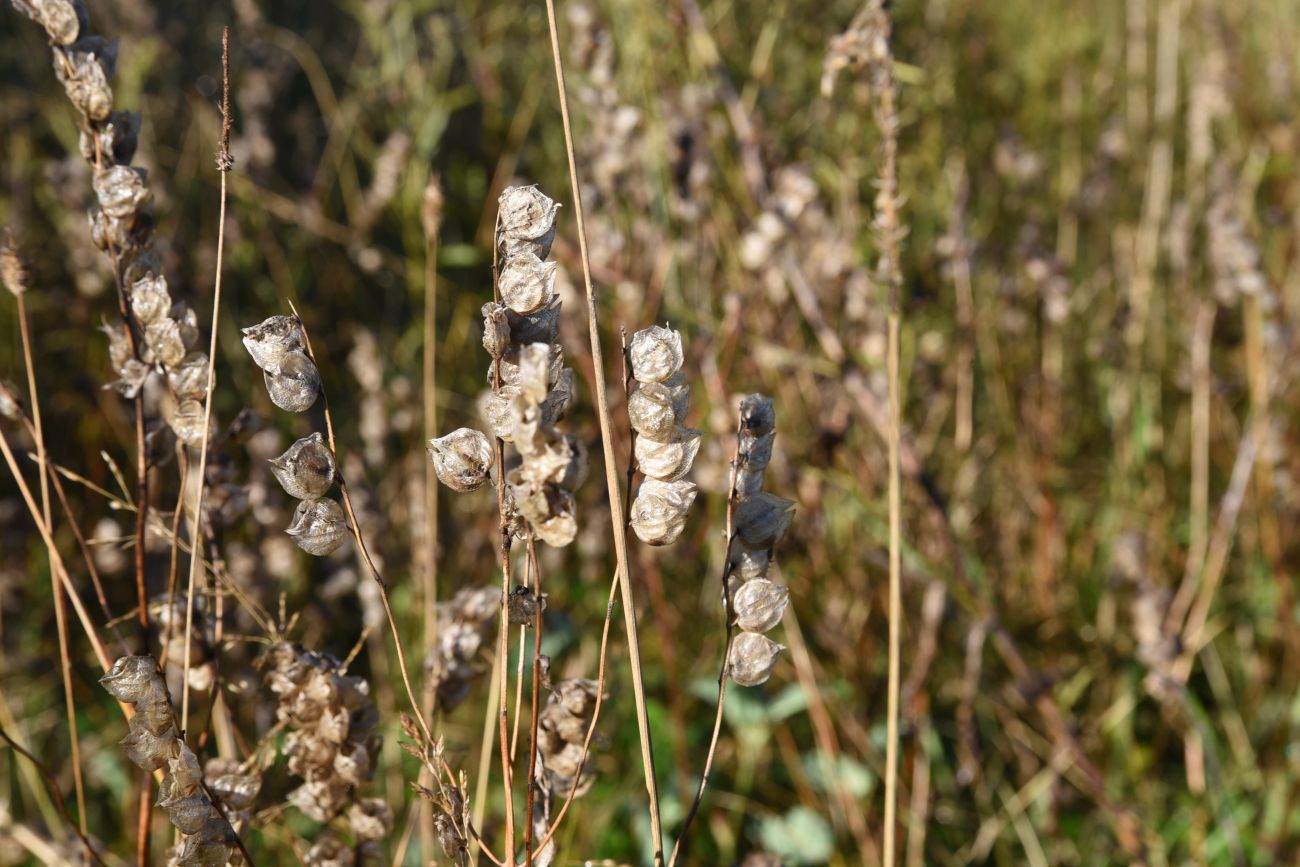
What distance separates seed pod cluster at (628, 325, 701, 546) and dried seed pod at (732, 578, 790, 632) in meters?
0.06

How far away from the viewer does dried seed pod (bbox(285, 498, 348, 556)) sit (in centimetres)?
53

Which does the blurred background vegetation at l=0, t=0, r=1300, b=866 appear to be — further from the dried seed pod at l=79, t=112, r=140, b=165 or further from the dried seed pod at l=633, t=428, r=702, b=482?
the dried seed pod at l=633, t=428, r=702, b=482

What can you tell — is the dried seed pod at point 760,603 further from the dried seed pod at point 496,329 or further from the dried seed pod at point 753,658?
the dried seed pod at point 496,329

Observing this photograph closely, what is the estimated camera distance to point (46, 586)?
67.6 inches

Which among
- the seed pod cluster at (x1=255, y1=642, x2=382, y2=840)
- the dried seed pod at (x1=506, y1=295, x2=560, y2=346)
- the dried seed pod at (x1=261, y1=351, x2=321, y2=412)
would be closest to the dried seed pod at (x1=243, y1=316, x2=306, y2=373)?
the dried seed pod at (x1=261, y1=351, x2=321, y2=412)

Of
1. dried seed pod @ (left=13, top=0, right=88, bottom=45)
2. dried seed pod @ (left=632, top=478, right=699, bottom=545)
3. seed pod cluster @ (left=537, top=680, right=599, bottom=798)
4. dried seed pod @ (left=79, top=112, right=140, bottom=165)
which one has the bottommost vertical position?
seed pod cluster @ (left=537, top=680, right=599, bottom=798)

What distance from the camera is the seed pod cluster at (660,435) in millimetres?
504

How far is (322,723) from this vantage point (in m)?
0.65

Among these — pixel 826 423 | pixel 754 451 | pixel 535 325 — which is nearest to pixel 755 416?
pixel 754 451

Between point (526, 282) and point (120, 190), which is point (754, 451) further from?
point (120, 190)

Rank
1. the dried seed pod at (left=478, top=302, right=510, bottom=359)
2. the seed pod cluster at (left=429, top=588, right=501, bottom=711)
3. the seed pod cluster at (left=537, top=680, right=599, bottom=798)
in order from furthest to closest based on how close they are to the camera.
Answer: the seed pod cluster at (left=429, top=588, right=501, bottom=711) < the seed pod cluster at (left=537, top=680, right=599, bottom=798) < the dried seed pod at (left=478, top=302, right=510, bottom=359)

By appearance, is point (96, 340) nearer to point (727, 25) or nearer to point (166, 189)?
point (166, 189)

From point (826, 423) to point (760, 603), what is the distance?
35.5 inches

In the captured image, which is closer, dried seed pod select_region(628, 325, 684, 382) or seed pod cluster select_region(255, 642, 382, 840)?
dried seed pod select_region(628, 325, 684, 382)
